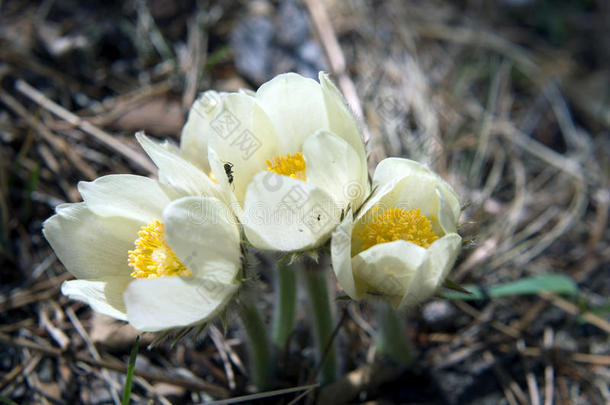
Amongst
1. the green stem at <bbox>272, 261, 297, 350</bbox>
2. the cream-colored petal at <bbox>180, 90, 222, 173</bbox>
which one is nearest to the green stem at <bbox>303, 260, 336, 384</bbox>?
the green stem at <bbox>272, 261, 297, 350</bbox>

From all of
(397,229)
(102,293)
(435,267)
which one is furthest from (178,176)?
(435,267)

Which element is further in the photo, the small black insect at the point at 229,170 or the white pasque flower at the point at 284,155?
the small black insect at the point at 229,170

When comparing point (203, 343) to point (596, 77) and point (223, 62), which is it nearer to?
point (223, 62)

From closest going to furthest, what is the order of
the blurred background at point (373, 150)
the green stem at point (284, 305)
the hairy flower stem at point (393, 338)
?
the green stem at point (284, 305) < the hairy flower stem at point (393, 338) < the blurred background at point (373, 150)

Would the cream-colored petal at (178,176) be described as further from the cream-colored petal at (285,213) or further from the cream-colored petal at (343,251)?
the cream-colored petal at (343,251)

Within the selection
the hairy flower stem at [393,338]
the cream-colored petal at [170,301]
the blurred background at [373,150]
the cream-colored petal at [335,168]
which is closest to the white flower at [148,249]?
the cream-colored petal at [170,301]

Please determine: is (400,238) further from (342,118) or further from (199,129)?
(199,129)
